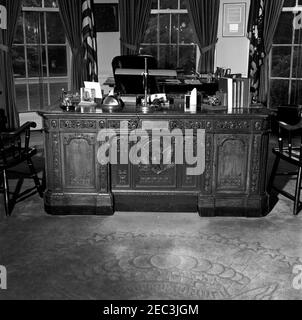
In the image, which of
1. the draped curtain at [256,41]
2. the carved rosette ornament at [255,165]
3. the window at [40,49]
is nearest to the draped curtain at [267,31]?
the draped curtain at [256,41]

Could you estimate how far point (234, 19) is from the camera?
7215mm

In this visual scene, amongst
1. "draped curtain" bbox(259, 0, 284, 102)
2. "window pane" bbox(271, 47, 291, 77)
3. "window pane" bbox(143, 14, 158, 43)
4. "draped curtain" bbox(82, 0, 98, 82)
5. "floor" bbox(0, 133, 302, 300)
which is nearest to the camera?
"floor" bbox(0, 133, 302, 300)

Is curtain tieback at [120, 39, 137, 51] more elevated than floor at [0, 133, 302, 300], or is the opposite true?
curtain tieback at [120, 39, 137, 51]

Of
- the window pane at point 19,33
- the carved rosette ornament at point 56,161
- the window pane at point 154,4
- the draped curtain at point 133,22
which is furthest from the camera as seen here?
the window pane at point 154,4

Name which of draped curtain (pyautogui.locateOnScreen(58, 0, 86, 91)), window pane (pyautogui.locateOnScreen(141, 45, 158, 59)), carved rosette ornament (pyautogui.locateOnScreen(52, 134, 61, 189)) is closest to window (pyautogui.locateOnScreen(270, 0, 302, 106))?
window pane (pyautogui.locateOnScreen(141, 45, 158, 59))

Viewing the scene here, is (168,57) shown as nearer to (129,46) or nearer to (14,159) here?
(129,46)

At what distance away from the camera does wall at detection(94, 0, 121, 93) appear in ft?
24.6

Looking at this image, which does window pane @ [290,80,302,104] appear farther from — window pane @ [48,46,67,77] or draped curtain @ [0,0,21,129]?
draped curtain @ [0,0,21,129]

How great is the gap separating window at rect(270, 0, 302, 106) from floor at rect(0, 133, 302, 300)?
3721 mm

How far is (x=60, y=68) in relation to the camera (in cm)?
780

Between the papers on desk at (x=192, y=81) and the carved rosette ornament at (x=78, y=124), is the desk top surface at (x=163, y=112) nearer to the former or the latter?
the carved rosette ornament at (x=78, y=124)

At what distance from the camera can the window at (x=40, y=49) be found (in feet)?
24.3

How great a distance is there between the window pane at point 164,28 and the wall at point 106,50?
746 mm
